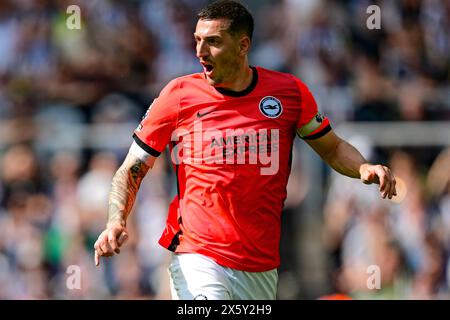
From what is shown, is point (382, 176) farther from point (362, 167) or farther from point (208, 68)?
point (208, 68)

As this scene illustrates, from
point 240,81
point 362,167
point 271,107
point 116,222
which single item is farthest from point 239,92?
point 116,222

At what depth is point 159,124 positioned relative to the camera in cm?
722

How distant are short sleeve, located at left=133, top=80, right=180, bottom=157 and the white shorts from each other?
2.44ft

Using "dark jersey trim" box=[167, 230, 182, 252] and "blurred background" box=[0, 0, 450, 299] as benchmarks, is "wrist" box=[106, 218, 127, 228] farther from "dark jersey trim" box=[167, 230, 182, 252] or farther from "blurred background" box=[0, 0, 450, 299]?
"blurred background" box=[0, 0, 450, 299]

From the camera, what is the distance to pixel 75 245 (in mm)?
12164

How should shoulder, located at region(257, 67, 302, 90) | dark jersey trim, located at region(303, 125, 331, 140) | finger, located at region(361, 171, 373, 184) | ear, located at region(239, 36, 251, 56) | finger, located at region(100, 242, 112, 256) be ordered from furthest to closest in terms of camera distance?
dark jersey trim, located at region(303, 125, 331, 140) < shoulder, located at region(257, 67, 302, 90) < ear, located at region(239, 36, 251, 56) < finger, located at region(361, 171, 373, 184) < finger, located at region(100, 242, 112, 256)

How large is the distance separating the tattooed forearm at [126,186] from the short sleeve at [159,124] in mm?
129

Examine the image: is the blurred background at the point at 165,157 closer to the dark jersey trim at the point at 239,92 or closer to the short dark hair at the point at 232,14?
the dark jersey trim at the point at 239,92

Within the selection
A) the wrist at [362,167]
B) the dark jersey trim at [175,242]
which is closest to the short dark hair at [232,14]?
the wrist at [362,167]

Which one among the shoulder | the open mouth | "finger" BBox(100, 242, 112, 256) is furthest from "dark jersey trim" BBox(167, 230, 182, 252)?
the shoulder

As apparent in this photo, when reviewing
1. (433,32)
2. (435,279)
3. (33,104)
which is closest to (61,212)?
(33,104)

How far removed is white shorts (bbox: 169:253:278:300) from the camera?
23.0 feet

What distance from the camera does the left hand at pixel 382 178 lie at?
6.95 metres
